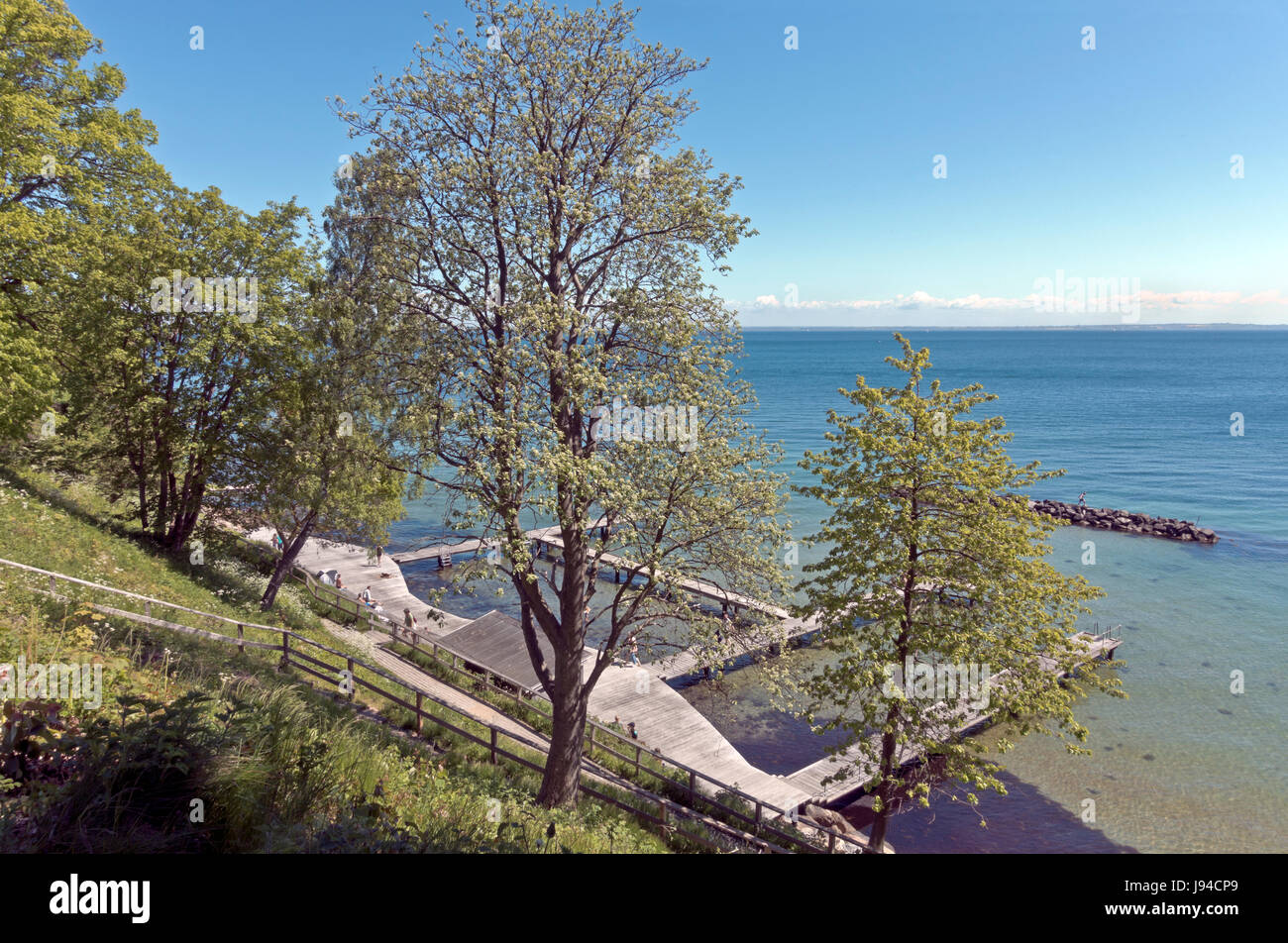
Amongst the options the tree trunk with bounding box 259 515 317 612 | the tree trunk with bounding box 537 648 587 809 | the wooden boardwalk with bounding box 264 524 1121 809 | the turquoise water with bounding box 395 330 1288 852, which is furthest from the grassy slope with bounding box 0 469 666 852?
the wooden boardwalk with bounding box 264 524 1121 809

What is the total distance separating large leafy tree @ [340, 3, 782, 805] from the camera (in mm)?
12250

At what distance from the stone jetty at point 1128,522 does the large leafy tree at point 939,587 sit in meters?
45.0

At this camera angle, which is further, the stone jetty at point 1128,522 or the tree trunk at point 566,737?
the stone jetty at point 1128,522

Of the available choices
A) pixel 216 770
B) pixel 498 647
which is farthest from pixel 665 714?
pixel 216 770

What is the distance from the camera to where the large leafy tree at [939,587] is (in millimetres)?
14891

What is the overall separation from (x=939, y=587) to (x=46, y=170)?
25843mm

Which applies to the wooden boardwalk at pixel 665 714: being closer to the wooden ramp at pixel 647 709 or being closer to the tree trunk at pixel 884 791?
the wooden ramp at pixel 647 709

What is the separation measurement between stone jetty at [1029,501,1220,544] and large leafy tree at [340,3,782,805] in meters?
51.2

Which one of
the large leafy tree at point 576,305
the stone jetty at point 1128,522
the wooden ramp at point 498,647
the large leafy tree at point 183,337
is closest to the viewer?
the large leafy tree at point 576,305

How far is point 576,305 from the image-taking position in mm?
13742

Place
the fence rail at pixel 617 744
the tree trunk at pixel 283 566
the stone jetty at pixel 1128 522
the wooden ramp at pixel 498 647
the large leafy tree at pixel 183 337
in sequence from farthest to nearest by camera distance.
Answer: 1. the stone jetty at pixel 1128 522
2. the wooden ramp at pixel 498 647
3. the tree trunk at pixel 283 566
4. the large leafy tree at pixel 183 337
5. the fence rail at pixel 617 744

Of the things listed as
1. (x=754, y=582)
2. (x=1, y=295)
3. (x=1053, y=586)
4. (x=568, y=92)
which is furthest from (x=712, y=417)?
(x=1, y=295)

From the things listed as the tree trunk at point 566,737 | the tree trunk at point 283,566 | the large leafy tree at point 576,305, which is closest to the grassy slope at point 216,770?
the tree trunk at point 566,737
